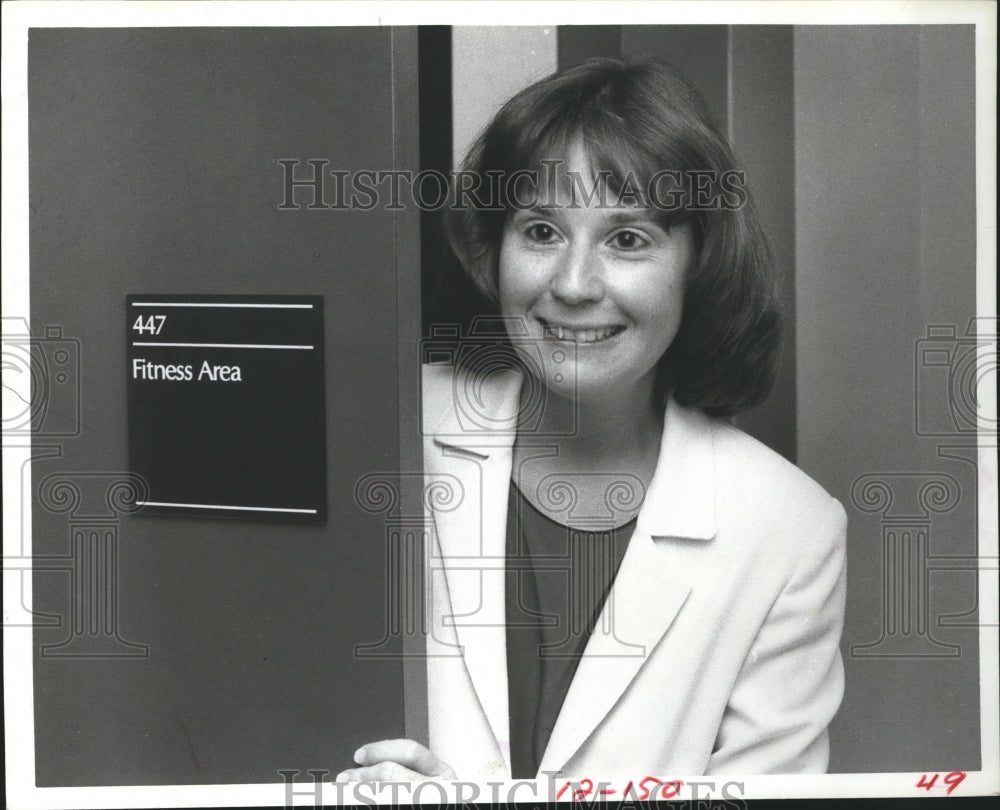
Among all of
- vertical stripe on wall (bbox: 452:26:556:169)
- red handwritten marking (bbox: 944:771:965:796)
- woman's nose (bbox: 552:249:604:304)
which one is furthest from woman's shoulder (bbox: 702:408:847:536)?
vertical stripe on wall (bbox: 452:26:556:169)

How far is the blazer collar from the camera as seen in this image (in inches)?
78.0

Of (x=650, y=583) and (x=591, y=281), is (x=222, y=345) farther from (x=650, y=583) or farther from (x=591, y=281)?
(x=650, y=583)

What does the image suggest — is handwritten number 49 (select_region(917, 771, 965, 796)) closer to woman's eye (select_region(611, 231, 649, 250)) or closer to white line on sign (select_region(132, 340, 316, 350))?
woman's eye (select_region(611, 231, 649, 250))

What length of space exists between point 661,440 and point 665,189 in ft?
1.28

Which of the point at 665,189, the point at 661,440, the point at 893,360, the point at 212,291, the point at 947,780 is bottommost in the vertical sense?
the point at 947,780

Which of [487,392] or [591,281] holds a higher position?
[591,281]

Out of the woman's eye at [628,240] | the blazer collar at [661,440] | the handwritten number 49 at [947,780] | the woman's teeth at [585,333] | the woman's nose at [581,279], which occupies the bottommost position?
the handwritten number 49 at [947,780]

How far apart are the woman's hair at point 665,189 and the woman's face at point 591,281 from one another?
0.07 ft

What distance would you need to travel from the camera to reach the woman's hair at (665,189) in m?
1.93

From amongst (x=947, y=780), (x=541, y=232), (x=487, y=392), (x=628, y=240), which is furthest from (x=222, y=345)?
(x=947, y=780)

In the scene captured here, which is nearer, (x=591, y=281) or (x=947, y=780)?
(x=591, y=281)

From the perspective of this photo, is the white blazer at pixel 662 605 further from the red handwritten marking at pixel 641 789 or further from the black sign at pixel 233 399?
the black sign at pixel 233 399

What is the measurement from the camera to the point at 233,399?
2.00m

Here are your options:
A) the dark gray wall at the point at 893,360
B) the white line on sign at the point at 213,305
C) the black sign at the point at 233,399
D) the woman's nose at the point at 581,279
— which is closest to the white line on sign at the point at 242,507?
the black sign at the point at 233,399
